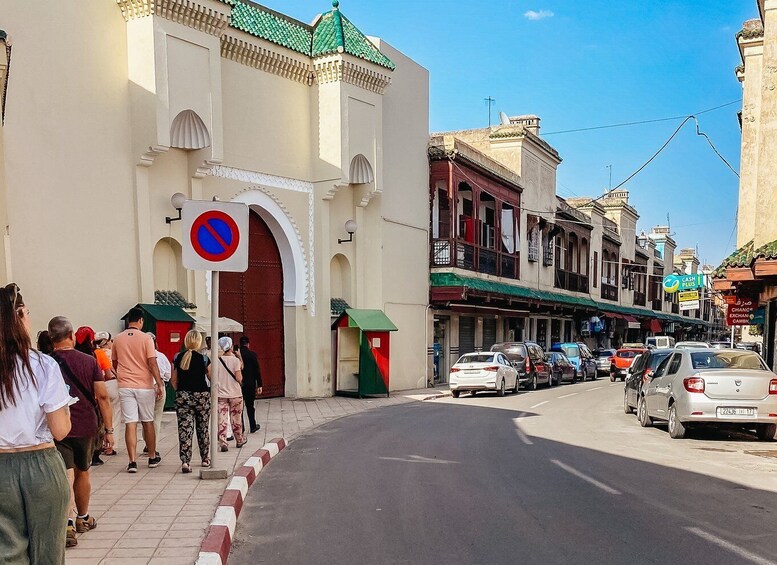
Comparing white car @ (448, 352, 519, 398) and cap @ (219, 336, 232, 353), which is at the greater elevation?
cap @ (219, 336, 232, 353)

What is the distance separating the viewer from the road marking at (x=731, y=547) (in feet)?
18.4

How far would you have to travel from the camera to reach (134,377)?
9234mm

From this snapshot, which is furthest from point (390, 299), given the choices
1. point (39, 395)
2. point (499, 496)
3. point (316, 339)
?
point (39, 395)

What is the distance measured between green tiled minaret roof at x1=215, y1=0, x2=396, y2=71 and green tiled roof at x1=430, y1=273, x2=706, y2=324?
846 cm

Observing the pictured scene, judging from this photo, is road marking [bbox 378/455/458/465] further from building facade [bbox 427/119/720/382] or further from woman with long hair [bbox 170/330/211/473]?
building facade [bbox 427/119/720/382]

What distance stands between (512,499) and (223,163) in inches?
510

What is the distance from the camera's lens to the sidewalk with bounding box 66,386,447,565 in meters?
5.70

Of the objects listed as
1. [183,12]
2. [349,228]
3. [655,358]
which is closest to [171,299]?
[183,12]

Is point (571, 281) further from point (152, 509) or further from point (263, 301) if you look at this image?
point (152, 509)

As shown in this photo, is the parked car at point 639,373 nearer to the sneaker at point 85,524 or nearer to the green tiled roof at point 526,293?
the green tiled roof at point 526,293

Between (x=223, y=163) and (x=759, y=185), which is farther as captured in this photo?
(x=223, y=163)

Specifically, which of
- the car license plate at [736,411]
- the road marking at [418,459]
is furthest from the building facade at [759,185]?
the road marking at [418,459]

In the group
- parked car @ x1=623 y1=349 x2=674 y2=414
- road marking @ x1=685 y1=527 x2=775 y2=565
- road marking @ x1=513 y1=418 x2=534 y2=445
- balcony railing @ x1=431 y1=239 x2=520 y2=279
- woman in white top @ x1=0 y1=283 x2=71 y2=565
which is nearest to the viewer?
woman in white top @ x1=0 y1=283 x2=71 y2=565

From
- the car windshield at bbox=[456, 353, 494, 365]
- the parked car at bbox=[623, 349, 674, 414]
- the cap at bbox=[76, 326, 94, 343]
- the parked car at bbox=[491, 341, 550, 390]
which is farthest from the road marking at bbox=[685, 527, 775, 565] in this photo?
the parked car at bbox=[491, 341, 550, 390]
